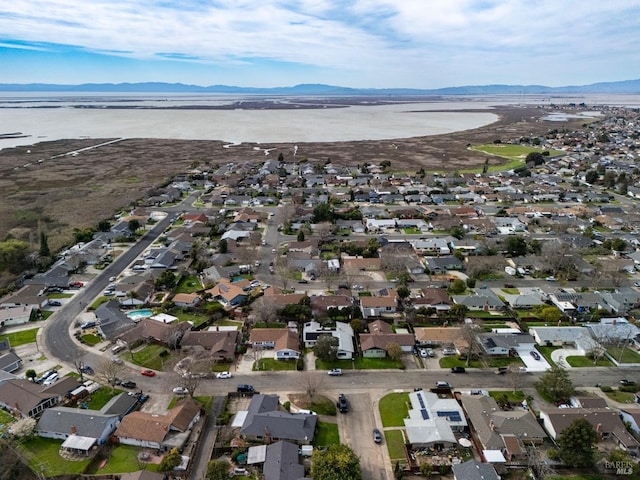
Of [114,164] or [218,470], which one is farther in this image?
[114,164]

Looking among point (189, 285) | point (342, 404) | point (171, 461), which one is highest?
point (171, 461)

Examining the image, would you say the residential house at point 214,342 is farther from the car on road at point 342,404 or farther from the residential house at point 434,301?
the residential house at point 434,301

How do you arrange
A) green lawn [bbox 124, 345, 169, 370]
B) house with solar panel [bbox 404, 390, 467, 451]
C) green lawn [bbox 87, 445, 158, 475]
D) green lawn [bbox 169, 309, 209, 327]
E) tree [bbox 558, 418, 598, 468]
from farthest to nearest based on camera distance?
1. green lawn [bbox 169, 309, 209, 327]
2. green lawn [bbox 124, 345, 169, 370]
3. house with solar panel [bbox 404, 390, 467, 451]
4. green lawn [bbox 87, 445, 158, 475]
5. tree [bbox 558, 418, 598, 468]

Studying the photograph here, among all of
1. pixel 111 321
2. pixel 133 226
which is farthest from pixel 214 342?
pixel 133 226

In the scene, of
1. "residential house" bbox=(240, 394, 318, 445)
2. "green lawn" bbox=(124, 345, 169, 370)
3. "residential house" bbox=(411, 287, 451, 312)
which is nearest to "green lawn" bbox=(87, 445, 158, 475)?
"residential house" bbox=(240, 394, 318, 445)

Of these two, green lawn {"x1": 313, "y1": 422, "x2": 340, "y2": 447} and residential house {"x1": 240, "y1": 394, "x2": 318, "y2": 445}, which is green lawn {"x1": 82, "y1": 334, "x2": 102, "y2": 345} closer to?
residential house {"x1": 240, "y1": 394, "x2": 318, "y2": 445}

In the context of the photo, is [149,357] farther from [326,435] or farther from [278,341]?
[326,435]

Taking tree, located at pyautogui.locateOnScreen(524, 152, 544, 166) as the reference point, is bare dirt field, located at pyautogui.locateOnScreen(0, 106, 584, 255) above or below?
below
